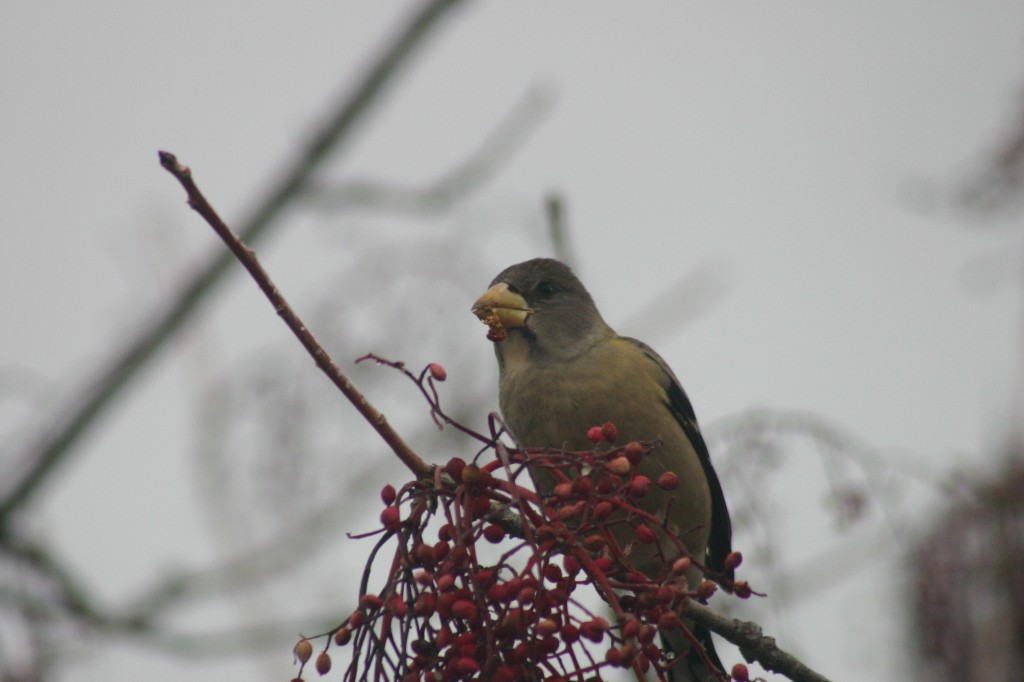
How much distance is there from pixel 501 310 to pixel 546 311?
514 millimetres

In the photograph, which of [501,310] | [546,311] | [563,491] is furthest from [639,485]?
[546,311]

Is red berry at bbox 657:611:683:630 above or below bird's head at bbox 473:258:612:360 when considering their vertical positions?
below

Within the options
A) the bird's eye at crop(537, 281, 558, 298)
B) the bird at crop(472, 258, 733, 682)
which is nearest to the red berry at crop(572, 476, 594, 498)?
the bird at crop(472, 258, 733, 682)

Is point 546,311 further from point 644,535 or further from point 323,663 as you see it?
point 323,663

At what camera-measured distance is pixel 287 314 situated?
250 cm

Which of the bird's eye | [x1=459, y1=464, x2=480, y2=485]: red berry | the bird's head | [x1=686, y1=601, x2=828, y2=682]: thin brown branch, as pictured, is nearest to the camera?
[x1=459, y1=464, x2=480, y2=485]: red berry

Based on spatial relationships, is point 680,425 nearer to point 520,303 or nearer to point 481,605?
point 520,303

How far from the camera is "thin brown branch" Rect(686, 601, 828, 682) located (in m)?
3.00

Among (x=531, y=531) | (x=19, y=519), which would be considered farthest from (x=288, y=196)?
(x=531, y=531)

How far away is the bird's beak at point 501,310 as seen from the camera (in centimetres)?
439

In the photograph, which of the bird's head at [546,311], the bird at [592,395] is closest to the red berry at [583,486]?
the bird at [592,395]

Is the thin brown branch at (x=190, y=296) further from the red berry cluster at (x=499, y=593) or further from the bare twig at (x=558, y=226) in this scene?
the red berry cluster at (x=499, y=593)

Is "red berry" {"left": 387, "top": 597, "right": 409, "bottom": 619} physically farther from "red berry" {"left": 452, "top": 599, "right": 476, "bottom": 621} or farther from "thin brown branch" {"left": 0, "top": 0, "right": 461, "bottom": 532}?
"thin brown branch" {"left": 0, "top": 0, "right": 461, "bottom": 532}

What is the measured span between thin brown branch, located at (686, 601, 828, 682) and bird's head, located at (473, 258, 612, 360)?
6.35 ft
